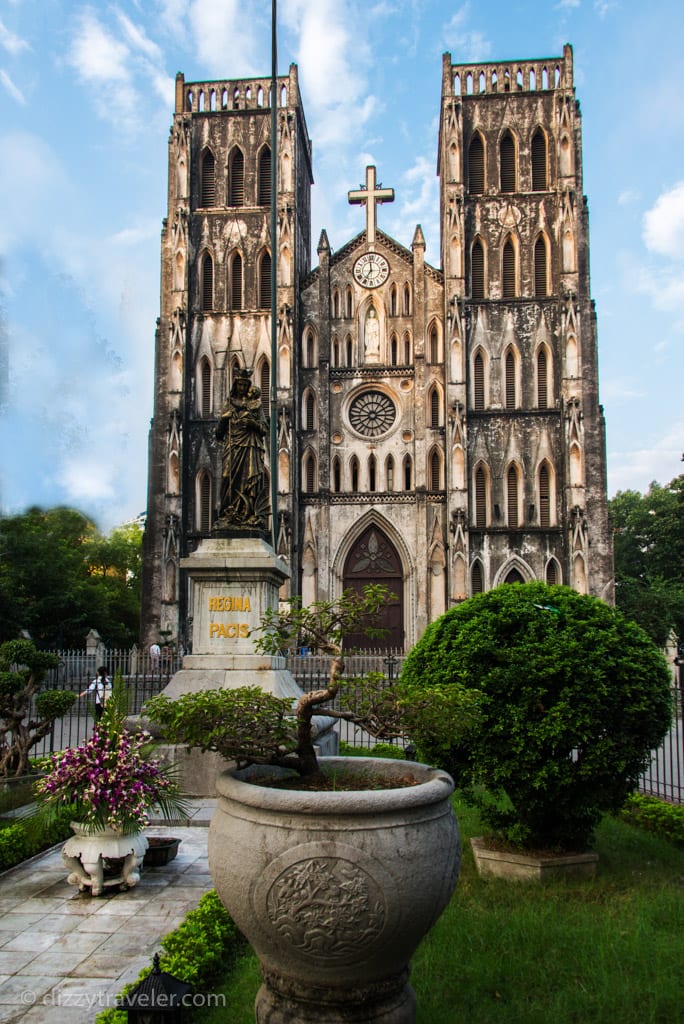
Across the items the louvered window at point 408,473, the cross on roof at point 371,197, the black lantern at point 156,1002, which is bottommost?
Answer: the black lantern at point 156,1002

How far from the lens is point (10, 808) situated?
882 centimetres

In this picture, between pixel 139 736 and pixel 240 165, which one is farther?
pixel 240 165

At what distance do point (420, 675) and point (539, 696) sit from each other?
3.72 feet

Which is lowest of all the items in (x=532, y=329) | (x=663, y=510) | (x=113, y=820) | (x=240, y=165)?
(x=113, y=820)

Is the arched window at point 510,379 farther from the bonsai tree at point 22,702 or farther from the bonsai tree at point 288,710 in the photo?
the bonsai tree at point 288,710

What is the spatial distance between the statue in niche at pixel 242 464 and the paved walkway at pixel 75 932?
4548 mm

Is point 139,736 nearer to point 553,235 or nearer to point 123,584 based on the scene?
point 553,235

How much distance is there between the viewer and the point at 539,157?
31.7 m

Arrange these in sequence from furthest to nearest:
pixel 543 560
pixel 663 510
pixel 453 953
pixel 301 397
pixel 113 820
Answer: pixel 663 510, pixel 301 397, pixel 543 560, pixel 113 820, pixel 453 953

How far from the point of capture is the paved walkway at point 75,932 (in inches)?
172

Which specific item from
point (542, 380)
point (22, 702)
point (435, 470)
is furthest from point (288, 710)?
point (542, 380)

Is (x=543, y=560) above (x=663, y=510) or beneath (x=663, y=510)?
beneath

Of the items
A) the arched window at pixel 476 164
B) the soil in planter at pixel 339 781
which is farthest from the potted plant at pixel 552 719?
the arched window at pixel 476 164

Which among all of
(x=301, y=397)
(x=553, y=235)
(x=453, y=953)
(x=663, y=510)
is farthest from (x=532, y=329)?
(x=453, y=953)
